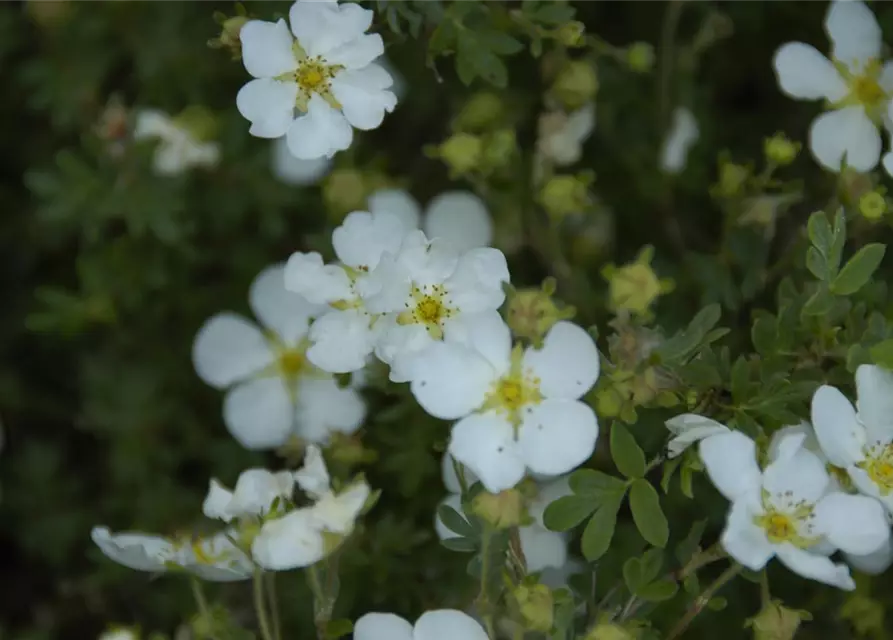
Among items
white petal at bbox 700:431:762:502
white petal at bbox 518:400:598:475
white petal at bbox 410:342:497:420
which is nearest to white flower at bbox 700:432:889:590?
white petal at bbox 700:431:762:502

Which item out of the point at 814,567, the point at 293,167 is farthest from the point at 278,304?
the point at 814,567

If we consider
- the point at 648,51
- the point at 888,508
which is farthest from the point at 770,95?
the point at 888,508

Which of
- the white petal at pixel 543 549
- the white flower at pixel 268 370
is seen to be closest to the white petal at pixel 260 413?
the white flower at pixel 268 370

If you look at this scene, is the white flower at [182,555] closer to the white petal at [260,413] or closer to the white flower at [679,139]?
the white petal at [260,413]

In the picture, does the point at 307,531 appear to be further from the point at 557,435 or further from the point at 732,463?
the point at 732,463

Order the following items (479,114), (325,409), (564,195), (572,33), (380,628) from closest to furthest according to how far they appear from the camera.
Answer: (380,628)
(572,33)
(564,195)
(479,114)
(325,409)

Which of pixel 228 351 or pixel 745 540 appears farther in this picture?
pixel 228 351
